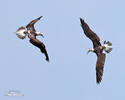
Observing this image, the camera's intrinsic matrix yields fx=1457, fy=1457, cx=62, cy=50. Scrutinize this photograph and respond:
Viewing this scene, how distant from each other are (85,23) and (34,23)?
16.3ft

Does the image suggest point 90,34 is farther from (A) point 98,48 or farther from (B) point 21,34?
(B) point 21,34

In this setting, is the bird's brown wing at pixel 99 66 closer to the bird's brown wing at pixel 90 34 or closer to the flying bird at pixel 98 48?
the flying bird at pixel 98 48

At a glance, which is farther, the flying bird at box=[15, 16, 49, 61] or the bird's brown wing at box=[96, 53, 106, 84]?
the flying bird at box=[15, 16, 49, 61]

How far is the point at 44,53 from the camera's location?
4257 inches

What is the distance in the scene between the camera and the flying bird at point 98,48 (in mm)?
107688

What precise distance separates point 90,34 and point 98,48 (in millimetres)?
1534

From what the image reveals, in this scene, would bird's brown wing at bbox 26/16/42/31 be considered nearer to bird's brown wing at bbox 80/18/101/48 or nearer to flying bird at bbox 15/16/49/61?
flying bird at bbox 15/16/49/61

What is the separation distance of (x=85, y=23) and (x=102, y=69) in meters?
3.65

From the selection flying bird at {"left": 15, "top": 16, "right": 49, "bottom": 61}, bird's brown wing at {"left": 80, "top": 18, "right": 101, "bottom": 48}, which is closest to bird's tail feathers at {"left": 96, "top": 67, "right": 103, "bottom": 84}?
bird's brown wing at {"left": 80, "top": 18, "right": 101, "bottom": 48}

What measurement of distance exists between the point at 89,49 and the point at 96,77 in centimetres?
328

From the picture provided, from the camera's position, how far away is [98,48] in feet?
360

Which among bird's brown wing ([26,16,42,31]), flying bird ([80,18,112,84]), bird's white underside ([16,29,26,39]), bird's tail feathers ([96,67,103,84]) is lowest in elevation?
bird's tail feathers ([96,67,103,84])

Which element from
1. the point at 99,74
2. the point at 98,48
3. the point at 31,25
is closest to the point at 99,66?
the point at 99,74

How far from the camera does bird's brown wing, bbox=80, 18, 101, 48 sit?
108225mm
